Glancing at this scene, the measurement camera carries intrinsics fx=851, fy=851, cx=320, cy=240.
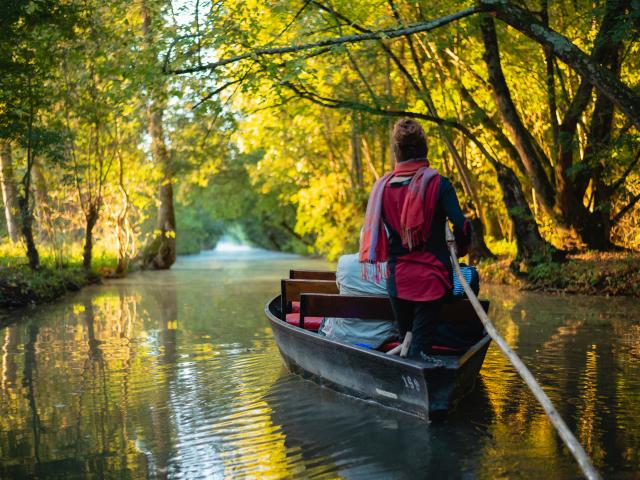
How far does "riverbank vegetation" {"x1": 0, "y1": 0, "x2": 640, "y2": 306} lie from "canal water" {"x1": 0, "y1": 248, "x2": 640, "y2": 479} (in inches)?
147

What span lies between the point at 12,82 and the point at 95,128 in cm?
612

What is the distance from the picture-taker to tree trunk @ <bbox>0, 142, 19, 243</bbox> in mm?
16734

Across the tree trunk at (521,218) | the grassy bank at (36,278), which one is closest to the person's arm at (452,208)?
the grassy bank at (36,278)

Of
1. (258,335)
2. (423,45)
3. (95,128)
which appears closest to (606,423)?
(258,335)

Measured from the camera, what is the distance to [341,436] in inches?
212

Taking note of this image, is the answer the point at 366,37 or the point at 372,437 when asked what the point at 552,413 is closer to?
the point at 372,437

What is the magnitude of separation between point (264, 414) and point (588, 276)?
1053 cm

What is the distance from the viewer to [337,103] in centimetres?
1689

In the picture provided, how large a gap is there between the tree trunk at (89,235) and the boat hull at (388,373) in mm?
14603

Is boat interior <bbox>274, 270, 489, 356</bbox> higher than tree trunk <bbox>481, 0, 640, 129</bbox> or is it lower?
lower

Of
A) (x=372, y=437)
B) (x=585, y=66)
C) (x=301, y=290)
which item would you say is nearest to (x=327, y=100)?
(x=585, y=66)

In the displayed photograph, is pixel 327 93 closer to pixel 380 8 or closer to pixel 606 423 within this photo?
pixel 380 8

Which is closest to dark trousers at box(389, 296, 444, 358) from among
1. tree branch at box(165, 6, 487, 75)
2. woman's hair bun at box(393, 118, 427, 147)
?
woman's hair bun at box(393, 118, 427, 147)

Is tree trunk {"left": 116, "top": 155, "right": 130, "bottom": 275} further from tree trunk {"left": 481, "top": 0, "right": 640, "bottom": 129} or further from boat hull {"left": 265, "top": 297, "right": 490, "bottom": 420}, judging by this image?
boat hull {"left": 265, "top": 297, "right": 490, "bottom": 420}
